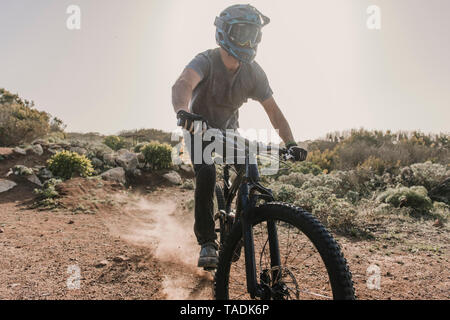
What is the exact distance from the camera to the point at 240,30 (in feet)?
8.57

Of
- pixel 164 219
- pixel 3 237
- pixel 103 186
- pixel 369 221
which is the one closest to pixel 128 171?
pixel 103 186

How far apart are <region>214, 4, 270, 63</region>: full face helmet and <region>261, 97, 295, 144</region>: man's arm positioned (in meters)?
0.61

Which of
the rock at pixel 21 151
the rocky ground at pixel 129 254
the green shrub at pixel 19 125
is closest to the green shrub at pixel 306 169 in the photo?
the rocky ground at pixel 129 254

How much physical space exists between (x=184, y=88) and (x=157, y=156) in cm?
917

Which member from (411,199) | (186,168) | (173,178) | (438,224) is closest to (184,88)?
(438,224)

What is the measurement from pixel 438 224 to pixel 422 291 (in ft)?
9.17

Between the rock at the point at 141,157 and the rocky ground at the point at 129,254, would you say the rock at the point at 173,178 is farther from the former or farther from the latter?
the rocky ground at the point at 129,254

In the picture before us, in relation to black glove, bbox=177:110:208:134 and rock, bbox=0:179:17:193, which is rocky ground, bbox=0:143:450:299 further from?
black glove, bbox=177:110:208:134

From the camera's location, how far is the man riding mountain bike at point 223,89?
2588 mm

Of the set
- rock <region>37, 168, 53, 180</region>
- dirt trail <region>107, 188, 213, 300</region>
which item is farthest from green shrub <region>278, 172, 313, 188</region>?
rock <region>37, 168, 53, 180</region>

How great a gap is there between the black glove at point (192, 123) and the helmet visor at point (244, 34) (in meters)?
1.08

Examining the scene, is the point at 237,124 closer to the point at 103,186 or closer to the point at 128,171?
the point at 103,186

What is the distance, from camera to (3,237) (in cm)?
467

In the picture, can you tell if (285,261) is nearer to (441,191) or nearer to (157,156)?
(441,191)
